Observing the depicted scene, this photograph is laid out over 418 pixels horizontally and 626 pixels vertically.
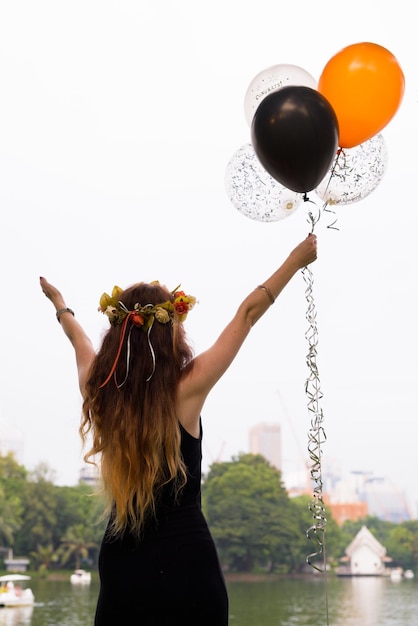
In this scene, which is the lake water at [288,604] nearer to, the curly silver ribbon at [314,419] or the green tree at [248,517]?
the green tree at [248,517]

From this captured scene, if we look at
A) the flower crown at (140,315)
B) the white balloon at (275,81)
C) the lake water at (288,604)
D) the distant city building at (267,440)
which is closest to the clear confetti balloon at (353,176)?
the white balloon at (275,81)

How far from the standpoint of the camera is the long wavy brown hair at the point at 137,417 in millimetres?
1339

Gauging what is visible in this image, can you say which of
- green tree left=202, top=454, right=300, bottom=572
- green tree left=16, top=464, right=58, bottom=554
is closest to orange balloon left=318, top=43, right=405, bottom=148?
green tree left=16, top=464, right=58, bottom=554

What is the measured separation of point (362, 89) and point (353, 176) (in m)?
0.19

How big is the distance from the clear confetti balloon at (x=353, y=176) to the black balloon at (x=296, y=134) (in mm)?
261

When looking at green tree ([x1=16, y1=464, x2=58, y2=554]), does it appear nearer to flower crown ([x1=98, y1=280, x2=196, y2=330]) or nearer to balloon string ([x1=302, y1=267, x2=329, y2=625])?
balloon string ([x1=302, y1=267, x2=329, y2=625])

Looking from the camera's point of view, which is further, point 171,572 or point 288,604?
point 288,604

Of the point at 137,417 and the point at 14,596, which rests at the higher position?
the point at 14,596

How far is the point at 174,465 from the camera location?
133cm

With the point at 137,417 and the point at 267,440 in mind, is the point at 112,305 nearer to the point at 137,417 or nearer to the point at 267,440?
the point at 137,417

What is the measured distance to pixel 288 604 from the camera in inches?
710

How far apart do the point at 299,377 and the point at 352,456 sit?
10.5 meters

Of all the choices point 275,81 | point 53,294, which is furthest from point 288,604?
point 53,294

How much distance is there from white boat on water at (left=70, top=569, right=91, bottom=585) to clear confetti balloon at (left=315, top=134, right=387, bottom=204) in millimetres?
17597
